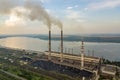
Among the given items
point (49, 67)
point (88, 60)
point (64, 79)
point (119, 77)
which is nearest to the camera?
point (64, 79)

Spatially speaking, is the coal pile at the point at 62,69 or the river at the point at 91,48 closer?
the coal pile at the point at 62,69

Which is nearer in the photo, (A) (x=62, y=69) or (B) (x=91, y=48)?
(A) (x=62, y=69)

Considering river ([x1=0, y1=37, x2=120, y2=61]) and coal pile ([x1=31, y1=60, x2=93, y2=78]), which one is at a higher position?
river ([x1=0, y1=37, x2=120, y2=61])

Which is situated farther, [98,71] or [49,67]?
[49,67]

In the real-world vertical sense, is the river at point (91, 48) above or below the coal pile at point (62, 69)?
above

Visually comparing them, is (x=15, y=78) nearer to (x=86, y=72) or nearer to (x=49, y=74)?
(x=49, y=74)

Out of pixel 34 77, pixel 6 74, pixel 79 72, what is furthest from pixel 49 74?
pixel 6 74

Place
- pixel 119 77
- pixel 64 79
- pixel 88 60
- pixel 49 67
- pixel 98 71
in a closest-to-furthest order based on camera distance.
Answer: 1. pixel 64 79
2. pixel 119 77
3. pixel 98 71
4. pixel 49 67
5. pixel 88 60

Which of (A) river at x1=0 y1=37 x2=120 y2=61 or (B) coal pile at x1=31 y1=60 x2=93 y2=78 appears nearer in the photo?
(B) coal pile at x1=31 y1=60 x2=93 y2=78

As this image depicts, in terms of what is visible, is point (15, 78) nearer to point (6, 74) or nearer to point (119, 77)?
point (6, 74)

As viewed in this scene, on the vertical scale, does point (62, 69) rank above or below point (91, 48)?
below
